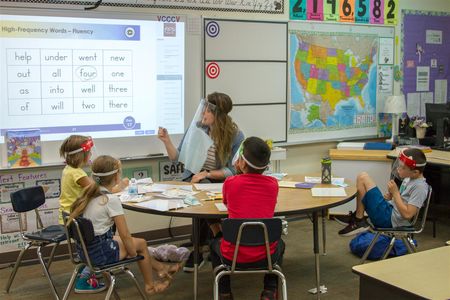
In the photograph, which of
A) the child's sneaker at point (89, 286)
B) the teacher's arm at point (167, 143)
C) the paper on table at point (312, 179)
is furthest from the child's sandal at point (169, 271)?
the paper on table at point (312, 179)

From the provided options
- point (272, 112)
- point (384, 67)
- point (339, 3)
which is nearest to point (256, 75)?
point (272, 112)

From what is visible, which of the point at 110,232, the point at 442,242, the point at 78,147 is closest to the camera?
the point at 110,232

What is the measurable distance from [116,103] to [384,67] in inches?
124

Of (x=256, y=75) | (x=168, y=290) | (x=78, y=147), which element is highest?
(x=256, y=75)

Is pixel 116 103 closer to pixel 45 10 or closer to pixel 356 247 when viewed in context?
pixel 45 10

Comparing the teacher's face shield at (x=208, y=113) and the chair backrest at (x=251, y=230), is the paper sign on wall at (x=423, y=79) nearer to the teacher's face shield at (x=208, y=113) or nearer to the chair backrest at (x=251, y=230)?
the teacher's face shield at (x=208, y=113)

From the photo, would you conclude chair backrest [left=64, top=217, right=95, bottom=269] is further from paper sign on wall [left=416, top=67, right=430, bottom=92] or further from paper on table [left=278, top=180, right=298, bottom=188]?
paper sign on wall [left=416, top=67, right=430, bottom=92]

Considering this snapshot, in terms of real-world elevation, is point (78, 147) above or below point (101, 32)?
below

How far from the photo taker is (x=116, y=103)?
4.70 metres

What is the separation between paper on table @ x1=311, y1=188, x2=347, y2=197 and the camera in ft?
11.9

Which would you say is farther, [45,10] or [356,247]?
[356,247]

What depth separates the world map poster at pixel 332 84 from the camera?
573cm

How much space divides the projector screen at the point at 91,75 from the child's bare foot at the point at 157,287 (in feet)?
4.95

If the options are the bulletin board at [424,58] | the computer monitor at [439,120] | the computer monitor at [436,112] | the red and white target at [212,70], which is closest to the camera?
the red and white target at [212,70]
